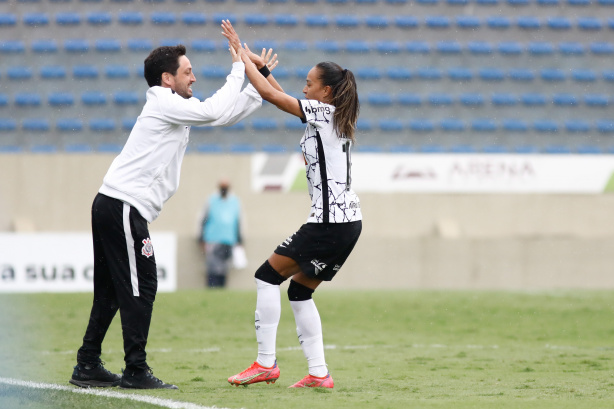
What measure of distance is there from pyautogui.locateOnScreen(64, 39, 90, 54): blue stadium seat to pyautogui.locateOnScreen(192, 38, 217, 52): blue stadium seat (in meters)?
1.90

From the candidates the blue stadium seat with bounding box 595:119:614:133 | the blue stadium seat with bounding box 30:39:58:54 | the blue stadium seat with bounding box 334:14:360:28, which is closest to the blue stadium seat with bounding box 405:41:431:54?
the blue stadium seat with bounding box 334:14:360:28

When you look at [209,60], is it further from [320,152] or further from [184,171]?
[320,152]

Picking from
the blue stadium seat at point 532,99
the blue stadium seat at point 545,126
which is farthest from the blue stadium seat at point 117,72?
the blue stadium seat at point 545,126

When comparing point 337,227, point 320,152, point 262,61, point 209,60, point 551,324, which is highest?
point 209,60

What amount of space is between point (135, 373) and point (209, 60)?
12.4 meters

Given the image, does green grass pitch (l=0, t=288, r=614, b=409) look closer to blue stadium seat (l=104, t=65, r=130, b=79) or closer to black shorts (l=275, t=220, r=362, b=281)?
black shorts (l=275, t=220, r=362, b=281)

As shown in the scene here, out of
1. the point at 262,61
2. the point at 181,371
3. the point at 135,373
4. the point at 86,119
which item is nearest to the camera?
the point at 135,373

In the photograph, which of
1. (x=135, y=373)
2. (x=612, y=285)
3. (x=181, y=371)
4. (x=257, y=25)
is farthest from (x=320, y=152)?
(x=257, y=25)

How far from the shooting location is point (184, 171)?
50.4ft

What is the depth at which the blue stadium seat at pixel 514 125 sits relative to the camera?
17328mm

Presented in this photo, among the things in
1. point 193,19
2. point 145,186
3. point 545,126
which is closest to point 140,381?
point 145,186

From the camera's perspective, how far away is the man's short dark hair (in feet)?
18.0

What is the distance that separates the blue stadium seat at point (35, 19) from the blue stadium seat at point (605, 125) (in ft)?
33.5

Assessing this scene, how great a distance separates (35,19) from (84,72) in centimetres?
137
